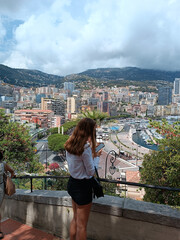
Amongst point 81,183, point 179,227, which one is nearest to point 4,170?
point 81,183

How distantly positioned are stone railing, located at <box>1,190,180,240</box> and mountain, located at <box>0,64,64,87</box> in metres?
150

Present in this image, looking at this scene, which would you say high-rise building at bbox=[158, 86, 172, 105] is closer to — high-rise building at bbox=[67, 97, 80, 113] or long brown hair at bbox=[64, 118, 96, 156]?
high-rise building at bbox=[67, 97, 80, 113]

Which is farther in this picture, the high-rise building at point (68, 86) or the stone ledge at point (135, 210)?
the high-rise building at point (68, 86)

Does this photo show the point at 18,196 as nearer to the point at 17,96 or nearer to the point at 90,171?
the point at 90,171

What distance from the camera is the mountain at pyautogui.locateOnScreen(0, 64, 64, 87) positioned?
141m

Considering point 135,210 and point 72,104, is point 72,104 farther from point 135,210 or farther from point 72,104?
point 135,210

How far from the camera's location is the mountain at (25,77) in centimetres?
14116

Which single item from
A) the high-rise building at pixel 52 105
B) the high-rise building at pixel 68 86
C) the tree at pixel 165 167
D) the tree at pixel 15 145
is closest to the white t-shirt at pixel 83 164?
the tree at pixel 165 167

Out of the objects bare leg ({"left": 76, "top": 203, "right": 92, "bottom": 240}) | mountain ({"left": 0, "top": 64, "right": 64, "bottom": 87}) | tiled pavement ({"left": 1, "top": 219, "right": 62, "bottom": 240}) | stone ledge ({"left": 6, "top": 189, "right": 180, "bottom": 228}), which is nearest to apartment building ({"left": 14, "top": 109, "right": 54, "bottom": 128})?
tiled pavement ({"left": 1, "top": 219, "right": 62, "bottom": 240})

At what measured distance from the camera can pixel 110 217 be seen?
1535 mm

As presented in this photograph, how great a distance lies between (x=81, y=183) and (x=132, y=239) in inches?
26.6

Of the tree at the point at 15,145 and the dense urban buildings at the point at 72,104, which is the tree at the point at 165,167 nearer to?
the tree at the point at 15,145

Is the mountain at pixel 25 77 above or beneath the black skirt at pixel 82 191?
above

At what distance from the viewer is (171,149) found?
370cm
